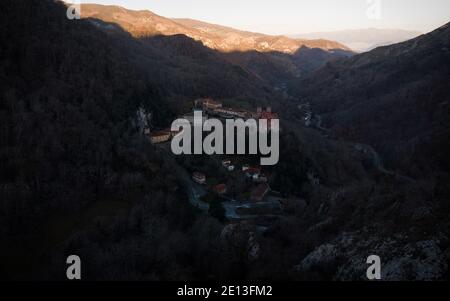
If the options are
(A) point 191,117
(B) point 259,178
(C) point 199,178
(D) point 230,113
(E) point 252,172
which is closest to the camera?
(C) point 199,178

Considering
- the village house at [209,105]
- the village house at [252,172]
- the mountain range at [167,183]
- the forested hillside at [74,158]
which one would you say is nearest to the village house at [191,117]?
the mountain range at [167,183]

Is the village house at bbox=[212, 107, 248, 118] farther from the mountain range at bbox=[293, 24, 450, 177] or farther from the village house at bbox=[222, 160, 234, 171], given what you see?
the mountain range at bbox=[293, 24, 450, 177]

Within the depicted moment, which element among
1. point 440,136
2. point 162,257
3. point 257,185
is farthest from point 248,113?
point 162,257

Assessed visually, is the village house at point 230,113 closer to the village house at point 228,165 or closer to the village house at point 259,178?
the village house at point 228,165

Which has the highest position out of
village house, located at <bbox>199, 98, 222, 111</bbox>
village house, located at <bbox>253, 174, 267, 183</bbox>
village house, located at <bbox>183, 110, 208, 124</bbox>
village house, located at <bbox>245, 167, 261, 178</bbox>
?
village house, located at <bbox>199, 98, 222, 111</bbox>

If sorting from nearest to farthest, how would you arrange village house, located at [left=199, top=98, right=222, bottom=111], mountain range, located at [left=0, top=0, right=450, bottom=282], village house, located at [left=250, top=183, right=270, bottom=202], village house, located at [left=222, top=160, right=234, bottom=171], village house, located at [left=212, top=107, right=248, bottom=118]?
1. mountain range, located at [left=0, top=0, right=450, bottom=282]
2. village house, located at [left=250, top=183, right=270, bottom=202]
3. village house, located at [left=222, top=160, right=234, bottom=171]
4. village house, located at [left=212, top=107, right=248, bottom=118]
5. village house, located at [left=199, top=98, right=222, bottom=111]

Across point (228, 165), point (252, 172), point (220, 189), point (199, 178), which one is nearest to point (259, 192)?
point (220, 189)

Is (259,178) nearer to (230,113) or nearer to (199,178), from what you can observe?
(199,178)

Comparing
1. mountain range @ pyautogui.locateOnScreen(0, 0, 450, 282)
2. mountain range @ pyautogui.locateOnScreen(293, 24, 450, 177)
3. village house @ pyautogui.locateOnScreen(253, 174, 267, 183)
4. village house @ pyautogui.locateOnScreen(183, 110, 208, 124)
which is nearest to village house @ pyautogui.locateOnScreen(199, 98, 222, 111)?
village house @ pyautogui.locateOnScreen(183, 110, 208, 124)
